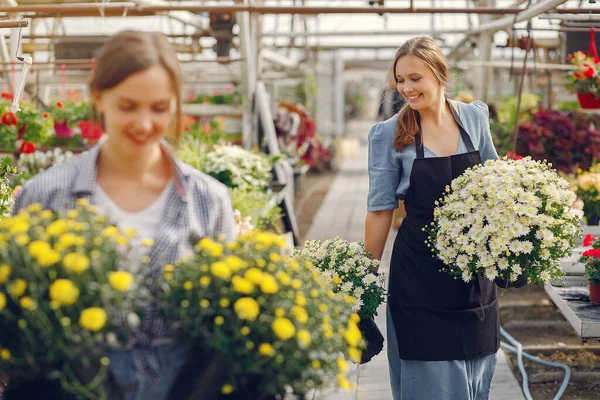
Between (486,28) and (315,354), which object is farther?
(486,28)

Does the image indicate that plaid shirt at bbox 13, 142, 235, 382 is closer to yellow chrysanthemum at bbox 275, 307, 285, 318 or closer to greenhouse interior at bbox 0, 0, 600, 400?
greenhouse interior at bbox 0, 0, 600, 400

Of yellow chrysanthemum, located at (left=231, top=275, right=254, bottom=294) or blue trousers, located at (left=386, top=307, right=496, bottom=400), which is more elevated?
yellow chrysanthemum, located at (left=231, top=275, right=254, bottom=294)

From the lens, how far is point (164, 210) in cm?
174

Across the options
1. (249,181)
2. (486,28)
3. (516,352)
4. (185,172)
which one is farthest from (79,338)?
(486,28)

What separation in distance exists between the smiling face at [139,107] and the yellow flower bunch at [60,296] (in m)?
0.23

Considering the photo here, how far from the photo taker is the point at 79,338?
144cm

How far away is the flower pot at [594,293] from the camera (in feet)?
10.7

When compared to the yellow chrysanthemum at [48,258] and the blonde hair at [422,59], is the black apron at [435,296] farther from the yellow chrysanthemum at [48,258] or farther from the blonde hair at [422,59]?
the yellow chrysanthemum at [48,258]

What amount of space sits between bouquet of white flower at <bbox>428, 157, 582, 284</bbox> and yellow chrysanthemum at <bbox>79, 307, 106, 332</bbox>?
4.56 ft

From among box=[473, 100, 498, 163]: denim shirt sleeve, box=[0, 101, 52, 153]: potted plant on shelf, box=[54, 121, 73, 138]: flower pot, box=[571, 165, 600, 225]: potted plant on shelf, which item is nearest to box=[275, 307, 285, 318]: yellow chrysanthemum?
box=[473, 100, 498, 163]: denim shirt sleeve

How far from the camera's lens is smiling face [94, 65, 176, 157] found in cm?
165

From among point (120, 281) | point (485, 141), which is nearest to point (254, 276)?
point (120, 281)

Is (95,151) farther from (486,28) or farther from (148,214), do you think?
(486,28)

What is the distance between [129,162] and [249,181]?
13.4 ft
